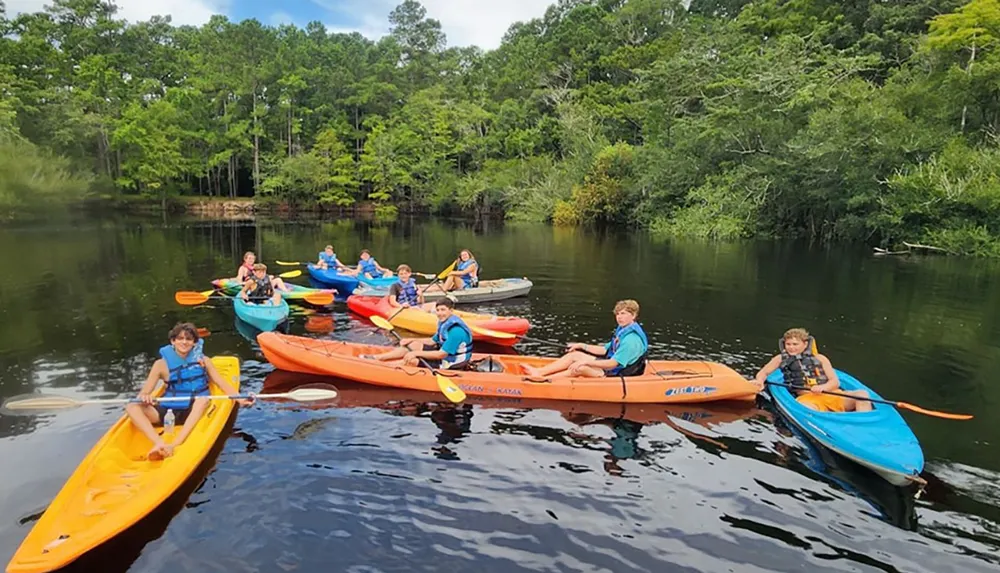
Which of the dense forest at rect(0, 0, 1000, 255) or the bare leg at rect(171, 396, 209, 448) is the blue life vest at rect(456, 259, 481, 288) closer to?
the bare leg at rect(171, 396, 209, 448)

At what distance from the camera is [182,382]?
6273mm

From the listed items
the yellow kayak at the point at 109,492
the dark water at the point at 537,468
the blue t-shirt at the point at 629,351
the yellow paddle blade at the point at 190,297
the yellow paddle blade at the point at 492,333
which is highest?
the blue t-shirt at the point at 629,351

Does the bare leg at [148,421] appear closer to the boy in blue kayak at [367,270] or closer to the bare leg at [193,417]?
the bare leg at [193,417]

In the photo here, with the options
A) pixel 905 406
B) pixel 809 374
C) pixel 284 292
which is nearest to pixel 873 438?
pixel 905 406

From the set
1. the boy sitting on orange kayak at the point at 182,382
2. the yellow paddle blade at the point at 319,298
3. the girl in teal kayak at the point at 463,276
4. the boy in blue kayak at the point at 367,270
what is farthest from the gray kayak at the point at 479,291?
the boy sitting on orange kayak at the point at 182,382

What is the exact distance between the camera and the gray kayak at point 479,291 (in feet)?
46.7

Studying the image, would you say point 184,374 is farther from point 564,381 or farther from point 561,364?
point 561,364

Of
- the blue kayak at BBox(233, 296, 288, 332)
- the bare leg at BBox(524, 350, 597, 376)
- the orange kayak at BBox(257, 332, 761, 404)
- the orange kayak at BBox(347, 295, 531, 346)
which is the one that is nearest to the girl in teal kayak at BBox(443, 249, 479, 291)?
the orange kayak at BBox(347, 295, 531, 346)

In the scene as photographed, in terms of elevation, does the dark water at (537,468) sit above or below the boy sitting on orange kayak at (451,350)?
below

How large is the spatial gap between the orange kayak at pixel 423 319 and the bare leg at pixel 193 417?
507 cm

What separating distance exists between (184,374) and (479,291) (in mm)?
8851

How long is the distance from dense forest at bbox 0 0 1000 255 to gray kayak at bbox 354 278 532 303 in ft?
59.2

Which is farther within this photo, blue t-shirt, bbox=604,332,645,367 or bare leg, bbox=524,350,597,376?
bare leg, bbox=524,350,597,376

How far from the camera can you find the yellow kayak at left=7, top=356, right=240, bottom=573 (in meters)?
4.08
